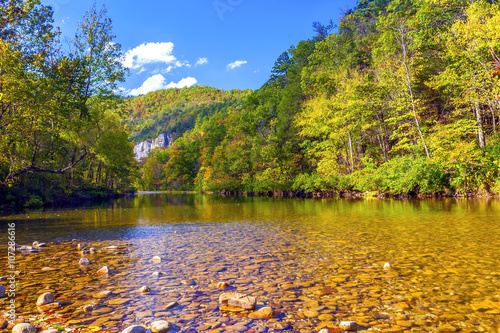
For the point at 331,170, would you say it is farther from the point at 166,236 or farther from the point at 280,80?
the point at 280,80

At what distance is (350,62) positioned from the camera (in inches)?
1535

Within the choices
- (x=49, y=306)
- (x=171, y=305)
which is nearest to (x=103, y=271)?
(x=49, y=306)

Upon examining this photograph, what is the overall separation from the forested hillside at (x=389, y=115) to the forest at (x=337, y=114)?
0.16m

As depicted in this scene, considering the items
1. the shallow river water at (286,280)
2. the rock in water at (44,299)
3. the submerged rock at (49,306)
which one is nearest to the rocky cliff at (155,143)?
the shallow river water at (286,280)

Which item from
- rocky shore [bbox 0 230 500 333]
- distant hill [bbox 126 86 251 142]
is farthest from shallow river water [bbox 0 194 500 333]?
distant hill [bbox 126 86 251 142]

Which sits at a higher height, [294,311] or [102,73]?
[102,73]

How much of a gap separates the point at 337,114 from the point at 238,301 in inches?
1265

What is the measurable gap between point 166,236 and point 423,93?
94.7 ft

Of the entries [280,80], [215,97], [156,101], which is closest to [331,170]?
[280,80]

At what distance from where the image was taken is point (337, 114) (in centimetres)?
3334

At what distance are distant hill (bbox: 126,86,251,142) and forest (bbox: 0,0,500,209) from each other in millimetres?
101440

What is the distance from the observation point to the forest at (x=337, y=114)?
1778 centimetres

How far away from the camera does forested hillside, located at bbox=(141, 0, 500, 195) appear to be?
19.8m

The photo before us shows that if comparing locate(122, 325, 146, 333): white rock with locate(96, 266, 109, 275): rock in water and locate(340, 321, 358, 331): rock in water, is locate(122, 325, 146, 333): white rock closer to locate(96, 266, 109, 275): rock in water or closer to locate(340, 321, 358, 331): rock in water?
locate(340, 321, 358, 331): rock in water
